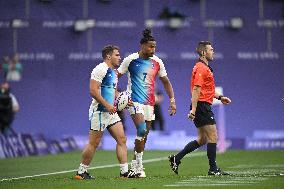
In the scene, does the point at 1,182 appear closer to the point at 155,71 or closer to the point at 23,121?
the point at 155,71

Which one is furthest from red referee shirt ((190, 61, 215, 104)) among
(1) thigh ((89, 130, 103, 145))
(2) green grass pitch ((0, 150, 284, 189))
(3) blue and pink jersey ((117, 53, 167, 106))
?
(1) thigh ((89, 130, 103, 145))

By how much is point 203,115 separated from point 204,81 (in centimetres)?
61

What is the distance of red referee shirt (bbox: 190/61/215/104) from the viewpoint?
16078mm

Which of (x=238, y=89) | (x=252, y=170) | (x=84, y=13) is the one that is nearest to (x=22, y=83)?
(x=84, y=13)

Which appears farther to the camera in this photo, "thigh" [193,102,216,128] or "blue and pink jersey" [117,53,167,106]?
"thigh" [193,102,216,128]

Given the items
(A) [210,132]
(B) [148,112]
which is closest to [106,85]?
(B) [148,112]

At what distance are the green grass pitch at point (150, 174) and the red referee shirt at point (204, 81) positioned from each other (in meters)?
1.41

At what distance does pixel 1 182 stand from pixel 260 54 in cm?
1692

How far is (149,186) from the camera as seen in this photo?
13.7 meters

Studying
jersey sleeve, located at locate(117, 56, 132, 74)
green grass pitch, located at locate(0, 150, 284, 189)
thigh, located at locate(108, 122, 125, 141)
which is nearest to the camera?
green grass pitch, located at locate(0, 150, 284, 189)

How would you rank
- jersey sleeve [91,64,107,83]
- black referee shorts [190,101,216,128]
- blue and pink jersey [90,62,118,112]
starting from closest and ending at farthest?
jersey sleeve [91,64,107,83]
blue and pink jersey [90,62,118,112]
black referee shorts [190,101,216,128]

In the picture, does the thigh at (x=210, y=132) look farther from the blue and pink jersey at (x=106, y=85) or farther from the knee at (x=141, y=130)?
the blue and pink jersey at (x=106, y=85)

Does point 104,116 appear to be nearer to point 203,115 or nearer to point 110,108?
point 110,108

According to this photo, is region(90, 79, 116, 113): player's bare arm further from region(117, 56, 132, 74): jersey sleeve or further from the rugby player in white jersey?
region(117, 56, 132, 74): jersey sleeve
